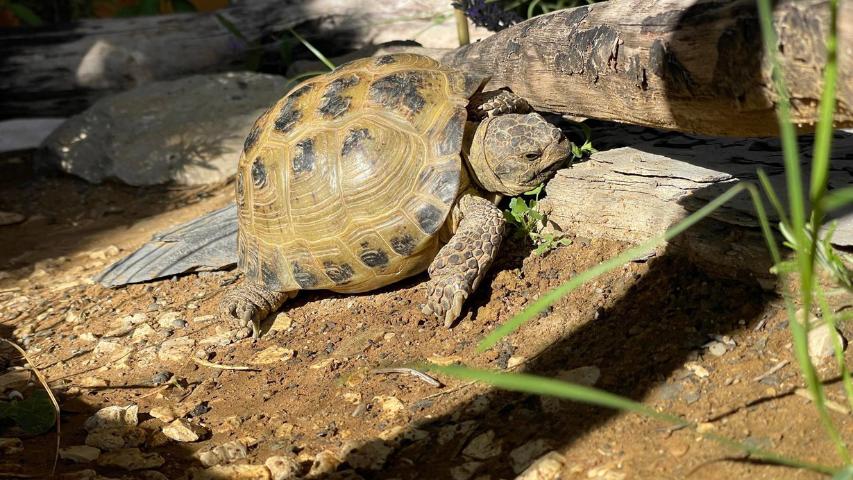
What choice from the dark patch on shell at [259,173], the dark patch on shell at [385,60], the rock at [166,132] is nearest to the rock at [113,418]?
the dark patch on shell at [259,173]

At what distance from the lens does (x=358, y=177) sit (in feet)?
11.6

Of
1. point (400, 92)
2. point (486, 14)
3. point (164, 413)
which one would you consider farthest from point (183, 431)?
point (486, 14)

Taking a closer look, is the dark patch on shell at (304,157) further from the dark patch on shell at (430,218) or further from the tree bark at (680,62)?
the tree bark at (680,62)

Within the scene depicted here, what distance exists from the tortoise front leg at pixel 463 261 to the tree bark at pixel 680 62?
1.97ft

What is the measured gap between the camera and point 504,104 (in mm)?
3781

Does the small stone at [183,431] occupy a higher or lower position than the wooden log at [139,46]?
lower

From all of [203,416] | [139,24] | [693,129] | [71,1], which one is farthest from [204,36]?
[693,129]

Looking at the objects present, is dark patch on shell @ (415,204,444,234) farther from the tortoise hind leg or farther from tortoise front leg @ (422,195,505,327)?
the tortoise hind leg

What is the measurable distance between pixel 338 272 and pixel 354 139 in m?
0.58

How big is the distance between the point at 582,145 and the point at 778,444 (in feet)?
6.68

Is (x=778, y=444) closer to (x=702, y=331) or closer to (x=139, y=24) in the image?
(x=702, y=331)

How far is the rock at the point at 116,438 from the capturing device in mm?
2854

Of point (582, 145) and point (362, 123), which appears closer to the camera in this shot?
point (362, 123)

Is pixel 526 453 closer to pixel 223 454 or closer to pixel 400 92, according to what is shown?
pixel 223 454
